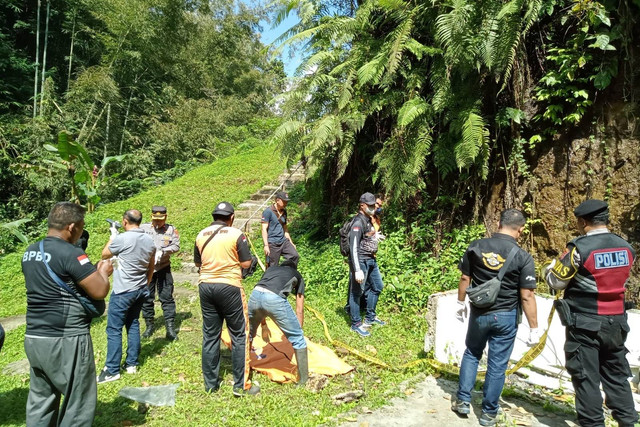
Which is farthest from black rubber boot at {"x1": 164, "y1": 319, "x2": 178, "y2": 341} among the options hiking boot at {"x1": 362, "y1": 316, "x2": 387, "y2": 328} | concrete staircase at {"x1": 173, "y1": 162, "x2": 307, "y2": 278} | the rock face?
the rock face

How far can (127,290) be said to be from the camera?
4242mm

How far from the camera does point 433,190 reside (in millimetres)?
6738

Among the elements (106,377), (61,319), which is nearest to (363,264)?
(106,377)

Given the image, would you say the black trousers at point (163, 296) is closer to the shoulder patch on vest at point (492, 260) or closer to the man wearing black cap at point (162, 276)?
the man wearing black cap at point (162, 276)

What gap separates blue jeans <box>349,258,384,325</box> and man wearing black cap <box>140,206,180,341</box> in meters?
2.34

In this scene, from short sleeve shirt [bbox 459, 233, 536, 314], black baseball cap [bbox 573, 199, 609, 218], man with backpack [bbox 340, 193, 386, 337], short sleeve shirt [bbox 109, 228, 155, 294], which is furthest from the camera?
man with backpack [bbox 340, 193, 386, 337]

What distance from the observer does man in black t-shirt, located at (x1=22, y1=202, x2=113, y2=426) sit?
9.03 ft

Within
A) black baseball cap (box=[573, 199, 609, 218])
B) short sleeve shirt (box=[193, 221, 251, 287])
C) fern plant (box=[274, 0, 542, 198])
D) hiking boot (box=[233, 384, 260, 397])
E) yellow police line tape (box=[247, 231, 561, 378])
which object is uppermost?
fern plant (box=[274, 0, 542, 198])

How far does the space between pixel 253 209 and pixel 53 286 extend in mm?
7900

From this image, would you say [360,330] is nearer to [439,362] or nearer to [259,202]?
[439,362]

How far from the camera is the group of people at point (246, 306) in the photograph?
2.78 m

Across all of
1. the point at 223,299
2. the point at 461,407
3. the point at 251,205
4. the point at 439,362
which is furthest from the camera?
the point at 251,205

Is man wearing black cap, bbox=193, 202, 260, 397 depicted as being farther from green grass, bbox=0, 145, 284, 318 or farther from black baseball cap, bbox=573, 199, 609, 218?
→ green grass, bbox=0, 145, 284, 318

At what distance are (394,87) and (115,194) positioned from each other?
11.8m
